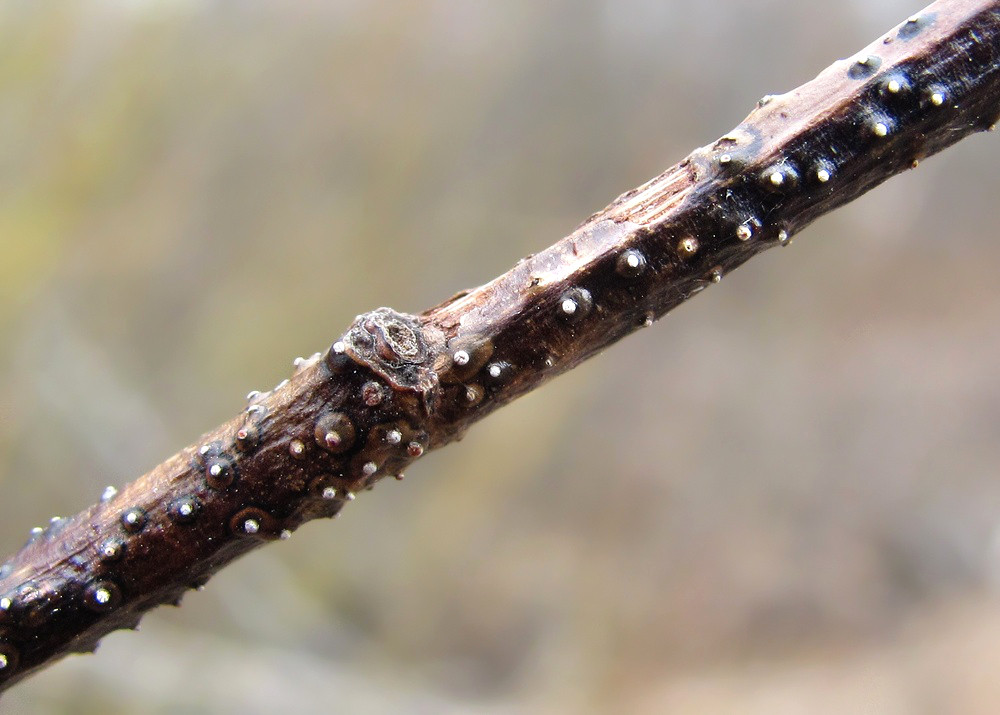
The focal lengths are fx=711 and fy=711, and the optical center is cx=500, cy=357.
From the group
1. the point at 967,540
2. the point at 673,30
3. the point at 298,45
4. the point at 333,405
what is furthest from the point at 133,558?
the point at 967,540

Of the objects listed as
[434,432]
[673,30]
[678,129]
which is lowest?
[434,432]

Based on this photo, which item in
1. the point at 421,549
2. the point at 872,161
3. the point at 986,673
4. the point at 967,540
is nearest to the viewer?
the point at 872,161

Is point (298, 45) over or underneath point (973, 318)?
over

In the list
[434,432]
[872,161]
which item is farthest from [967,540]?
[434,432]

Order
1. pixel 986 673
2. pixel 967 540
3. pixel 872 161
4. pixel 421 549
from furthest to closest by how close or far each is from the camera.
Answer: pixel 421 549 < pixel 967 540 < pixel 986 673 < pixel 872 161

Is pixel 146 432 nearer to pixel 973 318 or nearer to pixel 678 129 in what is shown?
pixel 678 129

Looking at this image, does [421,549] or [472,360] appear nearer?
[472,360]
